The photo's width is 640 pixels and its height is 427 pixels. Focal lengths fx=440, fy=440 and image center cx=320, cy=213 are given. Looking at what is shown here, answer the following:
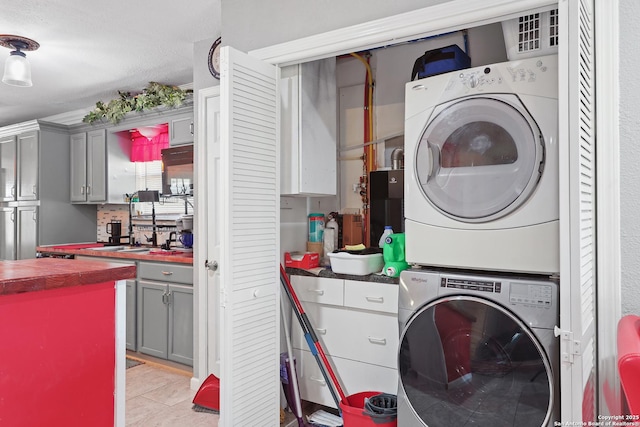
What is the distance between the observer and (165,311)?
11.5 feet

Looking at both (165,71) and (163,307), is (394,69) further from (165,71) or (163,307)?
(163,307)

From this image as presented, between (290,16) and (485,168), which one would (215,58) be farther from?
(485,168)

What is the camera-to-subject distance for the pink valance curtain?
4.57 m

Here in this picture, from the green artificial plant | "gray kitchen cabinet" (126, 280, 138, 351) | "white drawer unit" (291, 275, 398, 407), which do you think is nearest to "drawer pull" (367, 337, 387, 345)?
"white drawer unit" (291, 275, 398, 407)

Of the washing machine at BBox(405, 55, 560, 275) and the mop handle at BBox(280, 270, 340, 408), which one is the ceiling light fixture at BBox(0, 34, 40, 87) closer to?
the mop handle at BBox(280, 270, 340, 408)

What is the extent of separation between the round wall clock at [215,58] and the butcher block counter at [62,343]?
177 cm

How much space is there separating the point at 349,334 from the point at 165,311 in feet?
5.76

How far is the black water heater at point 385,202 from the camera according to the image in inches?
109

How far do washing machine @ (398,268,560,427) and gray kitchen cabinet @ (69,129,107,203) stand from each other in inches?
149

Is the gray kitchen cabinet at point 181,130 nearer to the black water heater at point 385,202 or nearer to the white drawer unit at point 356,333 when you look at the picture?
the black water heater at point 385,202

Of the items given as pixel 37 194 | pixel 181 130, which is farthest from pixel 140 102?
pixel 37 194

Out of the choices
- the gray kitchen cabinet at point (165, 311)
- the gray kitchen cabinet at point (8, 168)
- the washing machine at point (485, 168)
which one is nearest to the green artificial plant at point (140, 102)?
the gray kitchen cabinet at point (8, 168)

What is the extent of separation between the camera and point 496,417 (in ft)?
5.98

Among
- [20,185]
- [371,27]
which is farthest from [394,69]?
[20,185]
